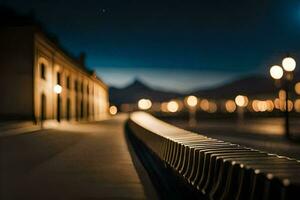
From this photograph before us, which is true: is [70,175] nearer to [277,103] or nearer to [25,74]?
[25,74]

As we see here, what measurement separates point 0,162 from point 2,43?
24391mm

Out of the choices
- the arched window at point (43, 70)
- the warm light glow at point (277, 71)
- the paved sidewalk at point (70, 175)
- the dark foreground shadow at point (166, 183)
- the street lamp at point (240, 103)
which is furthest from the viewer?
the street lamp at point (240, 103)

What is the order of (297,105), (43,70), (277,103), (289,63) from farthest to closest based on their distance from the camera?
1. (277,103)
2. (297,105)
3. (43,70)
4. (289,63)

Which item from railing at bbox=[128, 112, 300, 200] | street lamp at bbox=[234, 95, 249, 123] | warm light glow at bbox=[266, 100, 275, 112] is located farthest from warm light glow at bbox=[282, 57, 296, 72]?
warm light glow at bbox=[266, 100, 275, 112]

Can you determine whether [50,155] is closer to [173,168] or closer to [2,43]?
[173,168]

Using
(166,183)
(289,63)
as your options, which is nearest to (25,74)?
(289,63)

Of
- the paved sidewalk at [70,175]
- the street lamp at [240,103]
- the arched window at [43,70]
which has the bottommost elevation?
the paved sidewalk at [70,175]

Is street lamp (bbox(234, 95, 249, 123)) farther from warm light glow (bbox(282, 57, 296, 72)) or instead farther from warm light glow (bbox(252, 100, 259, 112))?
warm light glow (bbox(252, 100, 259, 112))

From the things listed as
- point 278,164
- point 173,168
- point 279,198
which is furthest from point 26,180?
point 279,198

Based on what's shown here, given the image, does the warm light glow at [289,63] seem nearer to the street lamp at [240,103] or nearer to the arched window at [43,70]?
the arched window at [43,70]

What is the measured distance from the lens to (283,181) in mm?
5688

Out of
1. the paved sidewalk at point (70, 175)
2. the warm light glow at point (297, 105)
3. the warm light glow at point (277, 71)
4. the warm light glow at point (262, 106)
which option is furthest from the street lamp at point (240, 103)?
the warm light glow at point (262, 106)

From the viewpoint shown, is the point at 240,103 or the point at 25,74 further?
the point at 240,103

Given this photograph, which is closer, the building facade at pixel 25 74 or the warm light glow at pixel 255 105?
the building facade at pixel 25 74
